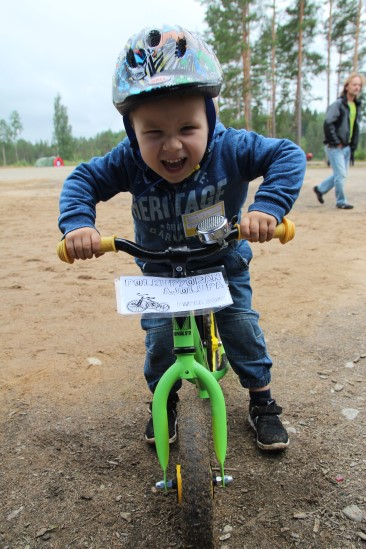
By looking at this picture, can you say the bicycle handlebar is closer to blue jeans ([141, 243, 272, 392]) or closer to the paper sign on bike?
the paper sign on bike

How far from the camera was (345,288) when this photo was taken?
394 cm

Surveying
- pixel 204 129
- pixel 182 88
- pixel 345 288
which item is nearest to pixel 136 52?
pixel 182 88

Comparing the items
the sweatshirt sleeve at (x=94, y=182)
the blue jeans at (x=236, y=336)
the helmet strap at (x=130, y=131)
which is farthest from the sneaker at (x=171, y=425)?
the helmet strap at (x=130, y=131)

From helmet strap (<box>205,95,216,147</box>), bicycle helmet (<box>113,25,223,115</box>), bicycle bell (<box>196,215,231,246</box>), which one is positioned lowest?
bicycle bell (<box>196,215,231,246</box>)

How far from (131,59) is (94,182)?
0.56 m

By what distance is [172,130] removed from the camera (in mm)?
1559

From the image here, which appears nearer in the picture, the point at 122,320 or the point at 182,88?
the point at 182,88

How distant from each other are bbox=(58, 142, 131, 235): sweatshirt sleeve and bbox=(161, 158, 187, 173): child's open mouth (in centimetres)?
35

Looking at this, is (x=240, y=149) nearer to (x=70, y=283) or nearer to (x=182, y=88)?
(x=182, y=88)

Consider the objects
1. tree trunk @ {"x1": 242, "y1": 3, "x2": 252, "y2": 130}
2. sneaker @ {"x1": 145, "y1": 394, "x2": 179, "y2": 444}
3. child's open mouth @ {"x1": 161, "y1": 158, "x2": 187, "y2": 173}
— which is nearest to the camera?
child's open mouth @ {"x1": 161, "y1": 158, "x2": 187, "y2": 173}

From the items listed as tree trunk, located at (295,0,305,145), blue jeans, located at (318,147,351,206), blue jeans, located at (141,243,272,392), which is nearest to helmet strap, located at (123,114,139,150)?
blue jeans, located at (141,243,272,392)

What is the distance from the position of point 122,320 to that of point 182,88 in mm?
2255

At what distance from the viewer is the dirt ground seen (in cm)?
168

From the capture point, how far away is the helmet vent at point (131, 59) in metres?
1.56
